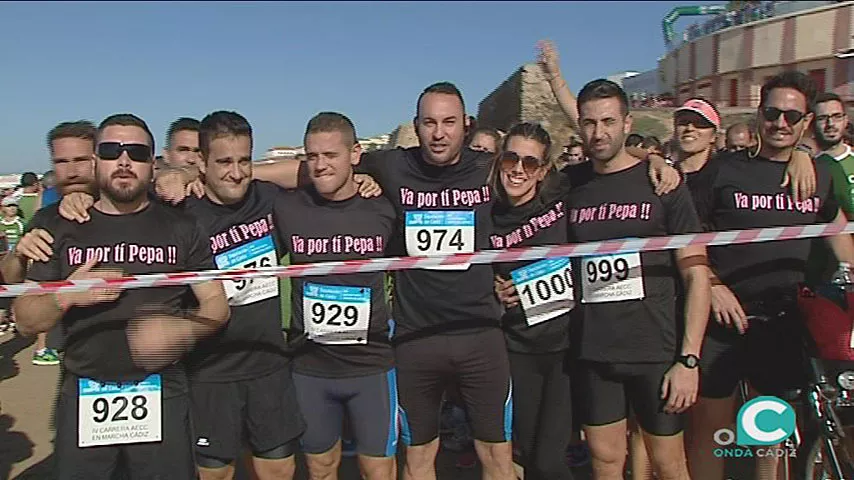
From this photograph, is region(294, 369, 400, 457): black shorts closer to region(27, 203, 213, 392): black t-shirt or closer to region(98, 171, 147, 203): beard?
region(27, 203, 213, 392): black t-shirt

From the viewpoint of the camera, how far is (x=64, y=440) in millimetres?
2789

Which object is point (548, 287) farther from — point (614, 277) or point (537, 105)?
point (537, 105)

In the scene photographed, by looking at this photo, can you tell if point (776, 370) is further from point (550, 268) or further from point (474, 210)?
point (474, 210)

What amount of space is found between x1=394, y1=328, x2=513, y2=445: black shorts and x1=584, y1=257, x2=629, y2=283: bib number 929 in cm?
57

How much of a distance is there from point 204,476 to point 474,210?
184 centimetres

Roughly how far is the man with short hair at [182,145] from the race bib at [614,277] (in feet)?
7.81

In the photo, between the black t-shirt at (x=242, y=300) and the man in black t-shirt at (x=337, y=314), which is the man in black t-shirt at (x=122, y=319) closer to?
the black t-shirt at (x=242, y=300)

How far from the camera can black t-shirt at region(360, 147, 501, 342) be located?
→ 11.1 feet

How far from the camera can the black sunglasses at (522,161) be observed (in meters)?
3.40

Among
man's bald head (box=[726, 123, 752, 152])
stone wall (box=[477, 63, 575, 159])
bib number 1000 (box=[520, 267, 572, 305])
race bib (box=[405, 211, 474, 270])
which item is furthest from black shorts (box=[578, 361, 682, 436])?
stone wall (box=[477, 63, 575, 159])

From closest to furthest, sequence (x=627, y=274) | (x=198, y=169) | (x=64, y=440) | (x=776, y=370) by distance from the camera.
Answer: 1. (x=64, y=440)
2. (x=627, y=274)
3. (x=776, y=370)
4. (x=198, y=169)

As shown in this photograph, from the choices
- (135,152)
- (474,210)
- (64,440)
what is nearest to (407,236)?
(474,210)

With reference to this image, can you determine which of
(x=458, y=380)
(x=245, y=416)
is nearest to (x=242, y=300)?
(x=245, y=416)

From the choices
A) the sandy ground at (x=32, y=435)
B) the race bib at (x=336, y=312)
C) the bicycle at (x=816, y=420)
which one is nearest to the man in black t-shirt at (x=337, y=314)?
the race bib at (x=336, y=312)
